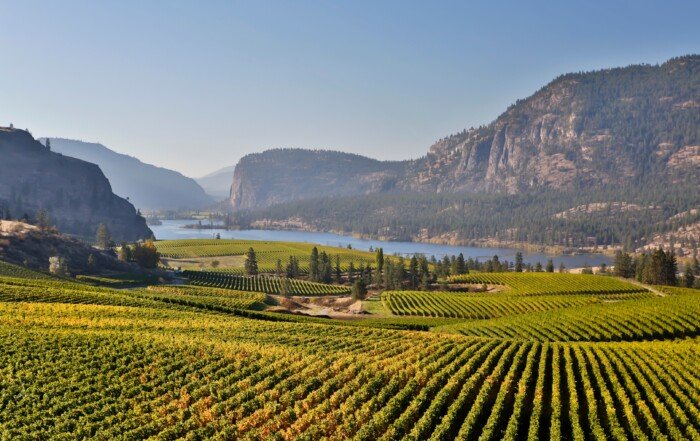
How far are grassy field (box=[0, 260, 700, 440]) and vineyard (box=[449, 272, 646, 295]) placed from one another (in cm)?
5637

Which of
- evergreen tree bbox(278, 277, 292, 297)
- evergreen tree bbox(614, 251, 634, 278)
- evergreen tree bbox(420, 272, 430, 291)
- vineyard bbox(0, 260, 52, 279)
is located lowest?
evergreen tree bbox(278, 277, 292, 297)

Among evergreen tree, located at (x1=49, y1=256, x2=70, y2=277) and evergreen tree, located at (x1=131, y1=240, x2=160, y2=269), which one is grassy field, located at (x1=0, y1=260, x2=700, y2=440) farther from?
evergreen tree, located at (x1=131, y1=240, x2=160, y2=269)

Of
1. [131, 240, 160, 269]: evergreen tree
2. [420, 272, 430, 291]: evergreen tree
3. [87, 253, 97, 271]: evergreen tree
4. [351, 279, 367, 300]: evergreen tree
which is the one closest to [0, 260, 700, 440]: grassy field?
[351, 279, 367, 300]: evergreen tree

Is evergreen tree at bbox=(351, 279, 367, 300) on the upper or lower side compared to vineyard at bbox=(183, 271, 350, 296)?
upper

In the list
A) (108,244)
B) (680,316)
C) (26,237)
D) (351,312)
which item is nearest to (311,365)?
(680,316)

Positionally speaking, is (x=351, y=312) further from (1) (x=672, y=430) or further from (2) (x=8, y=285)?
(1) (x=672, y=430)

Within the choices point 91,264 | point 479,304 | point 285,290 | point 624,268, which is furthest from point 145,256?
point 624,268

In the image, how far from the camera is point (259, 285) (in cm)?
12712

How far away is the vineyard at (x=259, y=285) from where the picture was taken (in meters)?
121

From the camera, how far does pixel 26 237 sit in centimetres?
11338

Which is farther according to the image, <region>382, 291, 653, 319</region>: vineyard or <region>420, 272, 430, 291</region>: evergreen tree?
<region>420, 272, 430, 291</region>: evergreen tree

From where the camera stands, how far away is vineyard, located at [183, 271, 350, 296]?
12062 cm

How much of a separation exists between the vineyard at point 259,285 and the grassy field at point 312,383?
224 ft

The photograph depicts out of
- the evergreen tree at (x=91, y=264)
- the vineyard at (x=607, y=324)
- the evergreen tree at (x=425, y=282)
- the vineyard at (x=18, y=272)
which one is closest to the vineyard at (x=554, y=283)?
the evergreen tree at (x=425, y=282)
